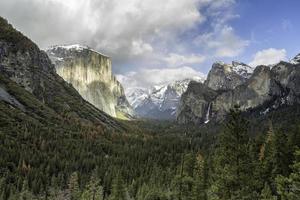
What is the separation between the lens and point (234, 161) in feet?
122

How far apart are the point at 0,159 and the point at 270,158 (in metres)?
147

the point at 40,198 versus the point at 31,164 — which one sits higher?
the point at 31,164

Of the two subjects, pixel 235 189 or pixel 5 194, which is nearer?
pixel 235 189

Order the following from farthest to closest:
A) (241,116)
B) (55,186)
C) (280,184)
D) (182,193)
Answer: (55,186)
(182,193)
(241,116)
(280,184)

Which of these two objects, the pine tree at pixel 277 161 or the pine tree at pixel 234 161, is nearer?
the pine tree at pixel 234 161

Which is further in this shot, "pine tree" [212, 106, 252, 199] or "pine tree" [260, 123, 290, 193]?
"pine tree" [260, 123, 290, 193]

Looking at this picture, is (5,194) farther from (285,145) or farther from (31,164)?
(285,145)

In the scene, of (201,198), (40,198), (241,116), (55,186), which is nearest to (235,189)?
(241,116)

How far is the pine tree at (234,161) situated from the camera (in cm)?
3650

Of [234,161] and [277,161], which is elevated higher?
[277,161]

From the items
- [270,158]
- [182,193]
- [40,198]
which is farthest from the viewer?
[40,198]

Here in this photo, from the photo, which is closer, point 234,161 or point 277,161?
point 234,161

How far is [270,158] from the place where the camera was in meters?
66.7

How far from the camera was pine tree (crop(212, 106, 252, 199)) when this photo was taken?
3650 centimetres
